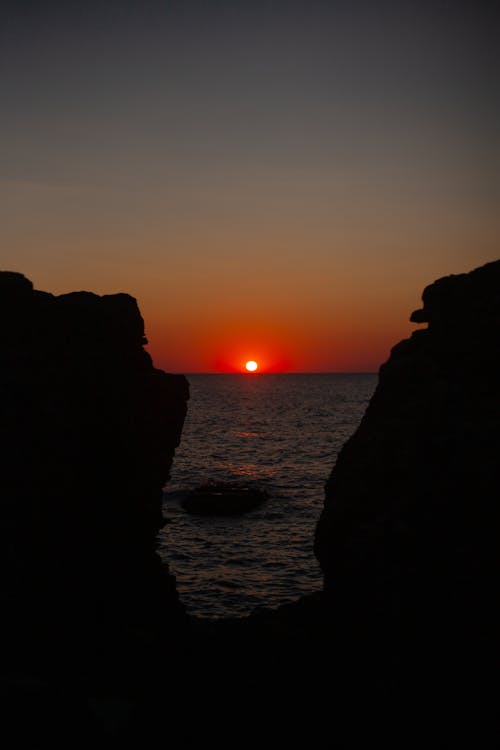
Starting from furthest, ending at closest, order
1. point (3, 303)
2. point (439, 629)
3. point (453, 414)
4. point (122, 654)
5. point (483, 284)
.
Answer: point (3, 303) < point (122, 654) < point (483, 284) < point (453, 414) < point (439, 629)

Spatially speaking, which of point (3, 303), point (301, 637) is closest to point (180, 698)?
point (301, 637)

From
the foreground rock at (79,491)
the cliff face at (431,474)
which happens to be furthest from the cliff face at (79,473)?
the cliff face at (431,474)

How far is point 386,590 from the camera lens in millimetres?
13148

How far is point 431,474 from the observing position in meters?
13.7

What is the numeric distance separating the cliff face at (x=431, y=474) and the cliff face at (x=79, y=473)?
8.53 meters

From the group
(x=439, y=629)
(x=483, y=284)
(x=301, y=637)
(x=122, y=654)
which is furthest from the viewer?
(x=301, y=637)

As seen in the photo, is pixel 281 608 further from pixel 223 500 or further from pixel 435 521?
pixel 223 500

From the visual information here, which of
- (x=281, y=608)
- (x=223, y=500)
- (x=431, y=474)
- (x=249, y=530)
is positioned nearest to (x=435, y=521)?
(x=431, y=474)

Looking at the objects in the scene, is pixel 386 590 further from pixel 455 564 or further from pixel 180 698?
pixel 180 698

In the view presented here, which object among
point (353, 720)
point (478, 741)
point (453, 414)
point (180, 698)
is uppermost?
point (453, 414)

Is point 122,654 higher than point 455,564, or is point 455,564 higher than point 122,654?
point 455,564

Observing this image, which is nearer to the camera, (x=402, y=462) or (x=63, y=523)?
(x=402, y=462)

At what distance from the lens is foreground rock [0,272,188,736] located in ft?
57.4

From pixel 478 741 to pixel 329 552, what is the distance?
6150 millimetres
